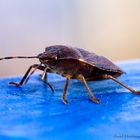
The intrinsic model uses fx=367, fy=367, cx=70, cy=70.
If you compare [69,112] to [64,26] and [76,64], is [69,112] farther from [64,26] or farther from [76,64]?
[64,26]

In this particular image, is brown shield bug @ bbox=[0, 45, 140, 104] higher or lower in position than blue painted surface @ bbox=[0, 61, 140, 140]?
higher

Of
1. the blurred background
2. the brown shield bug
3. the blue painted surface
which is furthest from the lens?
the blurred background

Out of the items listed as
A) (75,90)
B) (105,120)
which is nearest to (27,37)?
(75,90)

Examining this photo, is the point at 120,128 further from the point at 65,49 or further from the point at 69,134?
the point at 65,49

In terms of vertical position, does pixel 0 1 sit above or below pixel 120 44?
above

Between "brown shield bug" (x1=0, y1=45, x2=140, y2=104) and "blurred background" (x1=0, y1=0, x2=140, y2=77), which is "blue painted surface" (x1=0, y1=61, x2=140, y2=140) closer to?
"brown shield bug" (x1=0, y1=45, x2=140, y2=104)

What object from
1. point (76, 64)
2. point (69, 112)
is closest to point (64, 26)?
point (76, 64)

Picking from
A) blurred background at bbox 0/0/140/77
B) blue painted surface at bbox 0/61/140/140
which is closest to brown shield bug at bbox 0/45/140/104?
blue painted surface at bbox 0/61/140/140
